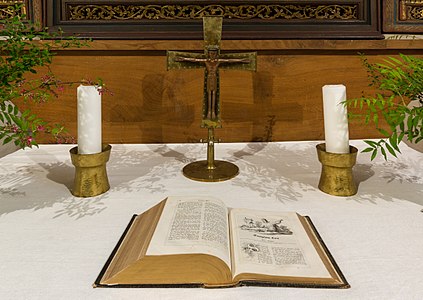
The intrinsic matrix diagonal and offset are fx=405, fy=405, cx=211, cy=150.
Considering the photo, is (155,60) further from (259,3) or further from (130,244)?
(130,244)

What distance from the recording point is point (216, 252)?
1.87 feet

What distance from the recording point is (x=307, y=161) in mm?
1121

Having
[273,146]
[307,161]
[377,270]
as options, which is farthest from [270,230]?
[273,146]

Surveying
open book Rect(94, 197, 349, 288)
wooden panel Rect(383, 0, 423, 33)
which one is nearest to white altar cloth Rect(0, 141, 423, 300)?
open book Rect(94, 197, 349, 288)

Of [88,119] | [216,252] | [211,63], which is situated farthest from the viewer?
[211,63]

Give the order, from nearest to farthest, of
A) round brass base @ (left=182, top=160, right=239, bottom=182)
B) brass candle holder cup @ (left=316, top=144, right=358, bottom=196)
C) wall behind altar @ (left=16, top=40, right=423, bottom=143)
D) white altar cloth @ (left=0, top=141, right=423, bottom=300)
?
white altar cloth @ (left=0, top=141, right=423, bottom=300)
brass candle holder cup @ (left=316, top=144, right=358, bottom=196)
round brass base @ (left=182, top=160, right=239, bottom=182)
wall behind altar @ (left=16, top=40, right=423, bottom=143)

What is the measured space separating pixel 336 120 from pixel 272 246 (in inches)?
14.3

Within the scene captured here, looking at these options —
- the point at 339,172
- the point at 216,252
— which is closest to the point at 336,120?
the point at 339,172

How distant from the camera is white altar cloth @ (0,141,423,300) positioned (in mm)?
537

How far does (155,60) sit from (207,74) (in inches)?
13.0

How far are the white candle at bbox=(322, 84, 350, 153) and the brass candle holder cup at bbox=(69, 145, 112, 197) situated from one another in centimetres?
48

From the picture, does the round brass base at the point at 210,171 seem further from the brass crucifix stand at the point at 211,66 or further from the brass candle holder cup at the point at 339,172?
the brass candle holder cup at the point at 339,172

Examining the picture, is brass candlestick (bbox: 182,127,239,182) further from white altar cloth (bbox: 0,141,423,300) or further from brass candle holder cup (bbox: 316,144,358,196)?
brass candle holder cup (bbox: 316,144,358,196)

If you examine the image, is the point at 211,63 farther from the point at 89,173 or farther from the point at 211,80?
the point at 89,173
